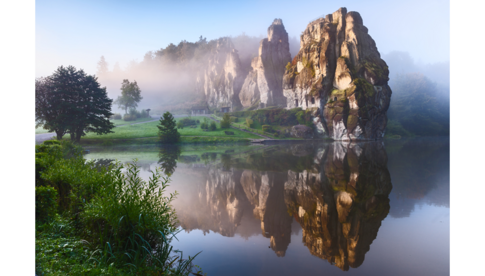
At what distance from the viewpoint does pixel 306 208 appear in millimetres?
6293

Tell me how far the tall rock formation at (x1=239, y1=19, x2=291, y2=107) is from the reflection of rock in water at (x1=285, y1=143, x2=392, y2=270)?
211 feet

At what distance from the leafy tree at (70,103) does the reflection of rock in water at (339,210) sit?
29.5 metres

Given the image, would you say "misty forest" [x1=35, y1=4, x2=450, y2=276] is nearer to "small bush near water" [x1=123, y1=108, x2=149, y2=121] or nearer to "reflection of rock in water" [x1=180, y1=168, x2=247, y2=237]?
"reflection of rock in water" [x1=180, y1=168, x2=247, y2=237]

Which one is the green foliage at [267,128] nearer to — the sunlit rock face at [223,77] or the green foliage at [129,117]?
the green foliage at [129,117]

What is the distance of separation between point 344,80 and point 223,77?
161 ft

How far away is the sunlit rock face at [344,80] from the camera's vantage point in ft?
140

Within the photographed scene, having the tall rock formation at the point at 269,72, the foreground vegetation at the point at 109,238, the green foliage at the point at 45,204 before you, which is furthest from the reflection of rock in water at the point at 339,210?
the tall rock formation at the point at 269,72

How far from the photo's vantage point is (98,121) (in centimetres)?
3020

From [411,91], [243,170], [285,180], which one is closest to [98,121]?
[243,170]

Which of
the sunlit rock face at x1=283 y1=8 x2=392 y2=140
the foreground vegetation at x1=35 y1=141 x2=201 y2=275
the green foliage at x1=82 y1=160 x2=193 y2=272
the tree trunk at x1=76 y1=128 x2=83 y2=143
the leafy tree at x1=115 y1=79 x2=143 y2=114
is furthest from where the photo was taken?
the leafy tree at x1=115 y1=79 x2=143 y2=114

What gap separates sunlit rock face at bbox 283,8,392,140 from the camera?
140 feet

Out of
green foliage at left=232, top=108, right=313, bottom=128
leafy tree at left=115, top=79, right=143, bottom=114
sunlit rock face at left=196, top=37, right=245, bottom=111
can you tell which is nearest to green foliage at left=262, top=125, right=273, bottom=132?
green foliage at left=232, top=108, right=313, bottom=128

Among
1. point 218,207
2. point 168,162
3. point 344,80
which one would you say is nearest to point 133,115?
point 168,162

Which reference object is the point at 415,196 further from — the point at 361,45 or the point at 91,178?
the point at 361,45
